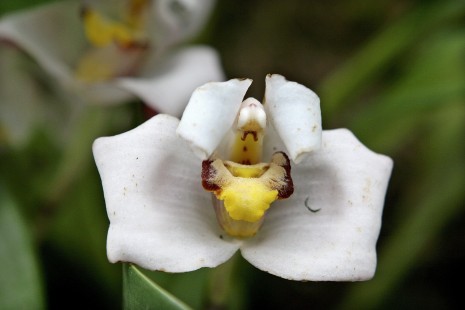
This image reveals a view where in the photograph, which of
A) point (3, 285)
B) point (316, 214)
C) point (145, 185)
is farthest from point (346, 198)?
point (3, 285)

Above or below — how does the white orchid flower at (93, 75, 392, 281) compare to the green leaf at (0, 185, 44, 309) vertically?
above

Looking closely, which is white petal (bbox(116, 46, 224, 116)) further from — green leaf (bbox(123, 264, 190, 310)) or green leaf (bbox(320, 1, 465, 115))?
green leaf (bbox(123, 264, 190, 310))

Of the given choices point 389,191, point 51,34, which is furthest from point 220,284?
point 389,191

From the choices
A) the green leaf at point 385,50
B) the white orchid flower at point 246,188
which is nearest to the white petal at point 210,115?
the white orchid flower at point 246,188

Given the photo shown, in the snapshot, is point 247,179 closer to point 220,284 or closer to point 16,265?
point 220,284

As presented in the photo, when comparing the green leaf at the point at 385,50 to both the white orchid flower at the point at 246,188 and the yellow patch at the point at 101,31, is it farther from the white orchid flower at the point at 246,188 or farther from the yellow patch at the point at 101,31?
the white orchid flower at the point at 246,188

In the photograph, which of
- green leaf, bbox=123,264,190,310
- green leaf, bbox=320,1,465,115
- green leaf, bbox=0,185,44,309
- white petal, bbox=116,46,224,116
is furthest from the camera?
green leaf, bbox=320,1,465,115

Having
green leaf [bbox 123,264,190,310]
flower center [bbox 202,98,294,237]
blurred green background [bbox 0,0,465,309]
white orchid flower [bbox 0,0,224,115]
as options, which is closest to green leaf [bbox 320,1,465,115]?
blurred green background [bbox 0,0,465,309]

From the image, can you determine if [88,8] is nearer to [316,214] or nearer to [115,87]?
[115,87]
